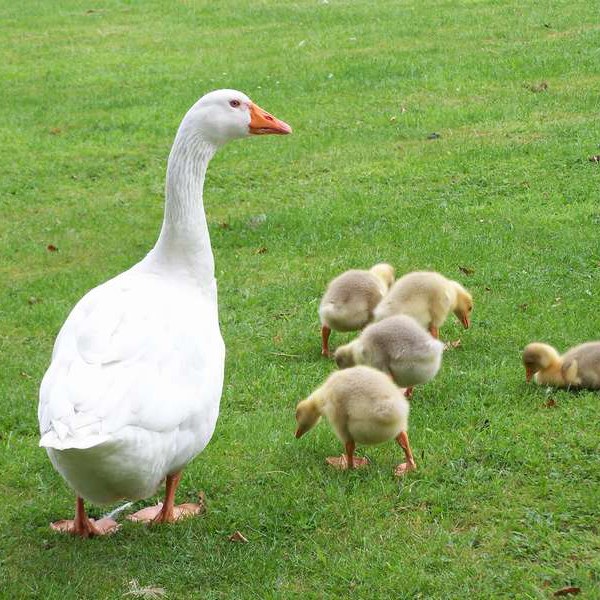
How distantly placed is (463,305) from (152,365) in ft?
10.3

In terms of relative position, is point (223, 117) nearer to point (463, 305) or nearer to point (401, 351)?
point (401, 351)

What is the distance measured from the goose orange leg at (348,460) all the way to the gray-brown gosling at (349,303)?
1.53m

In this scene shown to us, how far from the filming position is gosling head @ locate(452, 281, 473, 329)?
7.63 meters

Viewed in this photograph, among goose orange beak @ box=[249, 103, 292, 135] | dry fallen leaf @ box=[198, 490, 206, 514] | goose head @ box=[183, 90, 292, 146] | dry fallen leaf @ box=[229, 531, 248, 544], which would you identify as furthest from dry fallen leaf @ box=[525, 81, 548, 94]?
dry fallen leaf @ box=[229, 531, 248, 544]

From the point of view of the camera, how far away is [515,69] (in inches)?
598

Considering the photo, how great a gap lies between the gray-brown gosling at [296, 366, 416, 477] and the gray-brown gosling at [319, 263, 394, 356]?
1.41 m

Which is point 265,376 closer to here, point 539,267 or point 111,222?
point 539,267

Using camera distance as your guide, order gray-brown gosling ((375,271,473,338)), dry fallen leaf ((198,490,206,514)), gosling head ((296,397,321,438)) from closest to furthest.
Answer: dry fallen leaf ((198,490,206,514)), gosling head ((296,397,321,438)), gray-brown gosling ((375,271,473,338))

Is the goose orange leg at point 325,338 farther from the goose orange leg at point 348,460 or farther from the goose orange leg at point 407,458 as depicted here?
the goose orange leg at point 407,458

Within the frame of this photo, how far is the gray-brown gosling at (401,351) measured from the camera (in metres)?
6.53

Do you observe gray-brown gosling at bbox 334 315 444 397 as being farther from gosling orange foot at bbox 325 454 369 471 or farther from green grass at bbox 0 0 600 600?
gosling orange foot at bbox 325 454 369 471

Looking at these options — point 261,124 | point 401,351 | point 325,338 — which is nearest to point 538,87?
point 325,338

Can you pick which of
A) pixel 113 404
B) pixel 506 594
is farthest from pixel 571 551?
pixel 113 404

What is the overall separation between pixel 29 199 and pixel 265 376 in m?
5.67
